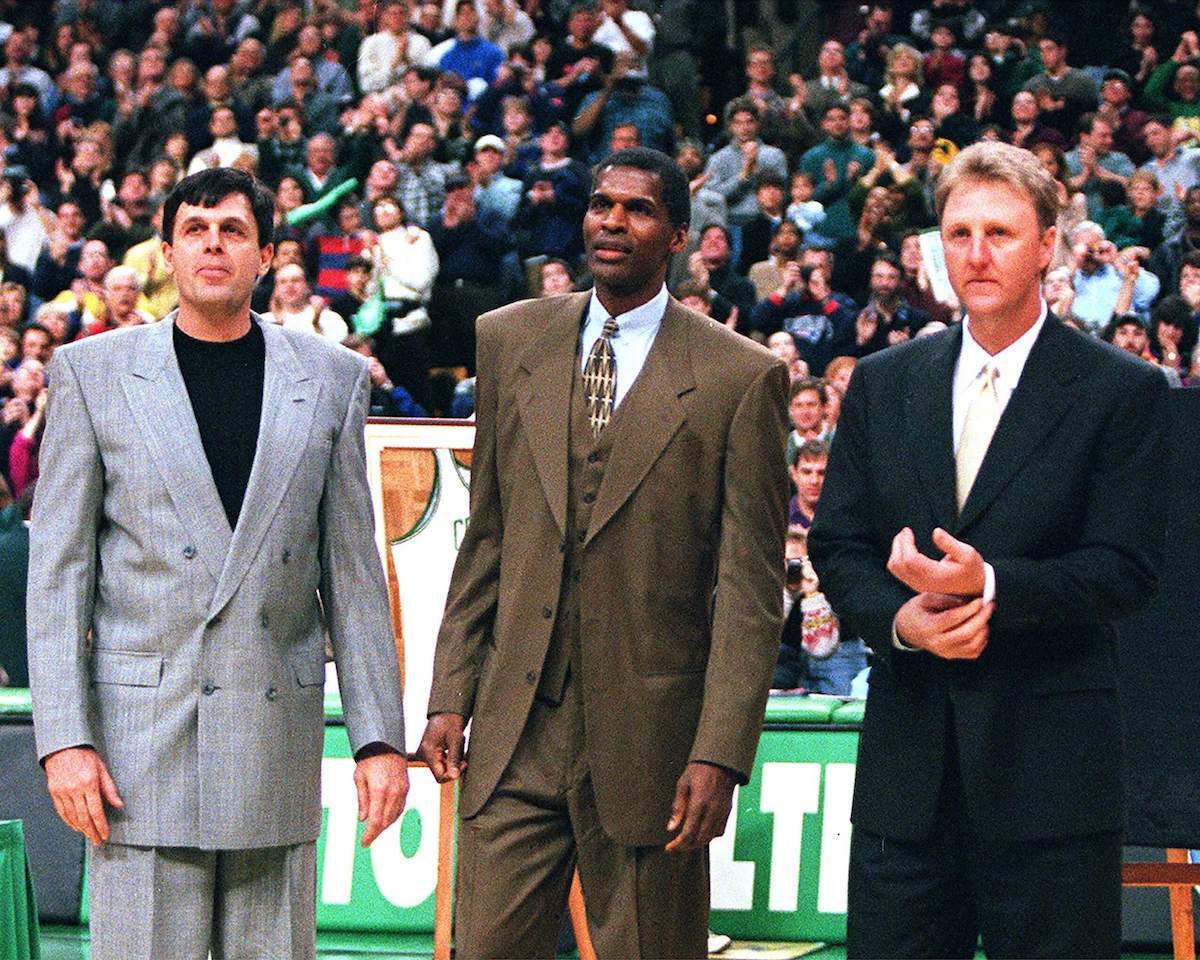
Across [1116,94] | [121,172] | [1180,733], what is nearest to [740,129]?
[1116,94]

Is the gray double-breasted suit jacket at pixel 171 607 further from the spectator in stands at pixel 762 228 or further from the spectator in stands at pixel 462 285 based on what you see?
the spectator in stands at pixel 762 228

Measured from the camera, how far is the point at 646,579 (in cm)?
408

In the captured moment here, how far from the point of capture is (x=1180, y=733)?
16.6ft

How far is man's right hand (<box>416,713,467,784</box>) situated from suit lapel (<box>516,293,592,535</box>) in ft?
1.42

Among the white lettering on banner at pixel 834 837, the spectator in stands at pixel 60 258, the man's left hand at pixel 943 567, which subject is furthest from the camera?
the spectator in stands at pixel 60 258

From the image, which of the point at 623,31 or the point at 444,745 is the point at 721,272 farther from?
the point at 444,745

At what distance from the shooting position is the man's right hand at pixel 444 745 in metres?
4.11

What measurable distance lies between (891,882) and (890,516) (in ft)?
2.08

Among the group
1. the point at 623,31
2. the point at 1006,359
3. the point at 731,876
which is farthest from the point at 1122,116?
the point at 1006,359

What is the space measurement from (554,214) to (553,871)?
9.60 metres

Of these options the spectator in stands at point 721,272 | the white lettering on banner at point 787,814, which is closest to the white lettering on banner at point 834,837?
the white lettering on banner at point 787,814

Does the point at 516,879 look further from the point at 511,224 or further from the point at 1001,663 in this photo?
the point at 511,224

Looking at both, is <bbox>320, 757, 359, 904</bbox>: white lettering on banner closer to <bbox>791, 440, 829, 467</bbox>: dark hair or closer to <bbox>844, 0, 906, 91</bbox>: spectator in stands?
<bbox>791, 440, 829, 467</bbox>: dark hair

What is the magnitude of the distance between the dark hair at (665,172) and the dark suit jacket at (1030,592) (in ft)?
2.34
